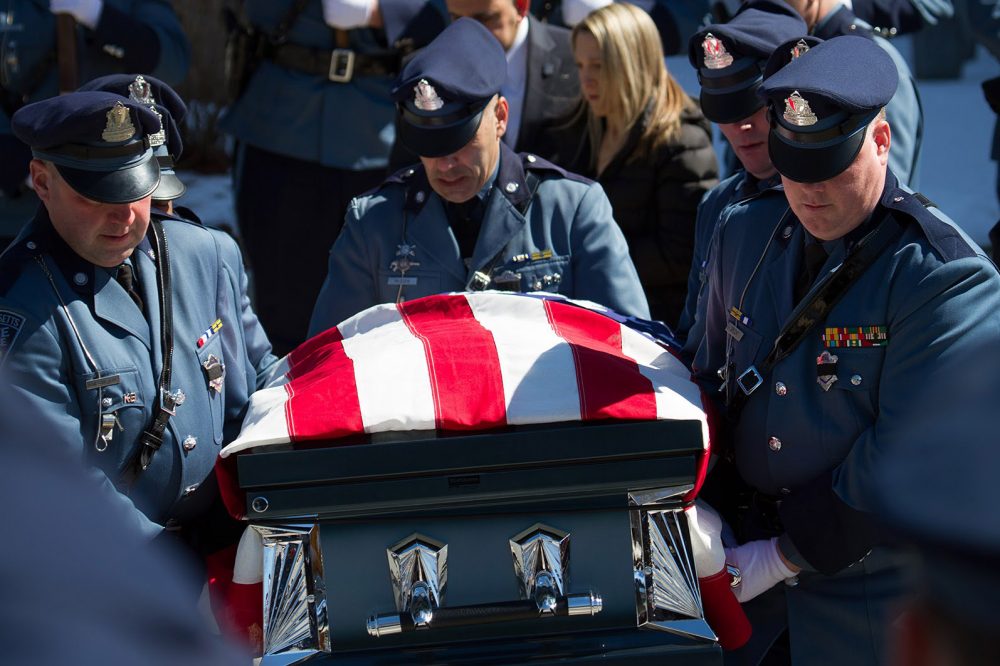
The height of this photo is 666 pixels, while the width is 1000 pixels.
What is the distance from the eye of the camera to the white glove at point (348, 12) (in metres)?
4.76

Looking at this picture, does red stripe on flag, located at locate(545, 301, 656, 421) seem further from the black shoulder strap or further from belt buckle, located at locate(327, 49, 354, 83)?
belt buckle, located at locate(327, 49, 354, 83)

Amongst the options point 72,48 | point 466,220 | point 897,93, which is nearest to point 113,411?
point 466,220

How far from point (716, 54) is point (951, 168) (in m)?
5.27

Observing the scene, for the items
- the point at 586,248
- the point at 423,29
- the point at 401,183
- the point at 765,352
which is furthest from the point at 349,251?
the point at 423,29

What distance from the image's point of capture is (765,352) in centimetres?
264

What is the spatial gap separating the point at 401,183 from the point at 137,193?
3.05ft

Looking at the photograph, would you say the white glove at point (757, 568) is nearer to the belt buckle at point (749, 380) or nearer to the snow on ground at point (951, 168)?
the belt buckle at point (749, 380)

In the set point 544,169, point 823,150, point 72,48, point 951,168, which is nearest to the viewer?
point 823,150

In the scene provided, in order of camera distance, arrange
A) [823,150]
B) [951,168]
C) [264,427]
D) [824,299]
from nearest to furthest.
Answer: [264,427] < [823,150] < [824,299] < [951,168]

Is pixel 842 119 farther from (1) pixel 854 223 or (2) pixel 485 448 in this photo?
(2) pixel 485 448

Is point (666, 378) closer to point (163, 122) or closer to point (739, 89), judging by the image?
point (739, 89)

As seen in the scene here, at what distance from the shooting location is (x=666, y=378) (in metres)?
2.50

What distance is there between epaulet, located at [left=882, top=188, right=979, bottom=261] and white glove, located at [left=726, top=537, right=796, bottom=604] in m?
0.62

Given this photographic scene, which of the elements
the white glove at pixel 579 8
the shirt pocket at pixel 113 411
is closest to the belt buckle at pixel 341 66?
the white glove at pixel 579 8
